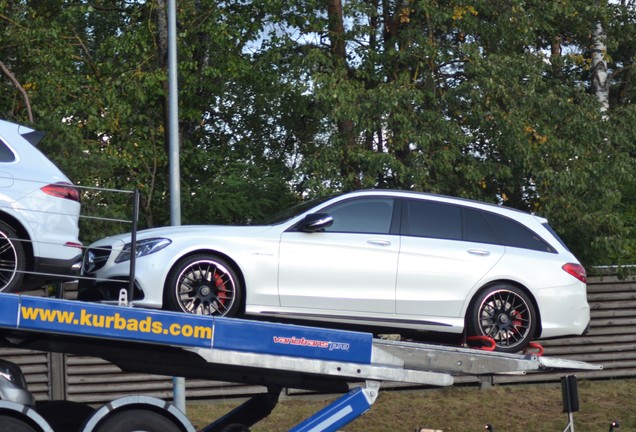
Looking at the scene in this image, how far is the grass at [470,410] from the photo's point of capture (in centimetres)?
1606

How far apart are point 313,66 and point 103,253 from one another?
28.7 ft

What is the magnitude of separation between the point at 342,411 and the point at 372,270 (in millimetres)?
1476

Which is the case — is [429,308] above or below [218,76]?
below

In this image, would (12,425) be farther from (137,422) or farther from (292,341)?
(292,341)

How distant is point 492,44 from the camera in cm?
1930

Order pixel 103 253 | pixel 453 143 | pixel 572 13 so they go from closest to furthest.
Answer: pixel 103 253, pixel 453 143, pixel 572 13

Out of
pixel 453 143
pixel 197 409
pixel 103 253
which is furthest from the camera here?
pixel 453 143

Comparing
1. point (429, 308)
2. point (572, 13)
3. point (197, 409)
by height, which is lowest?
point (197, 409)

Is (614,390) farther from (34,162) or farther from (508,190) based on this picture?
(34,162)

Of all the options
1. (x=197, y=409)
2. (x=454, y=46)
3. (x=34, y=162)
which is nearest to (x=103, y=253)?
(x=34, y=162)

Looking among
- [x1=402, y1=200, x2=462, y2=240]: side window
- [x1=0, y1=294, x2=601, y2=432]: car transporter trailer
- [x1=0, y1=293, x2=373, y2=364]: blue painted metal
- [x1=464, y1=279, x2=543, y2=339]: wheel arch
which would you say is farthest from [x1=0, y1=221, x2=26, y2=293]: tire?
[x1=464, y1=279, x2=543, y2=339]: wheel arch

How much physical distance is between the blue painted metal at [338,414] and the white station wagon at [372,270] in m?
1.00

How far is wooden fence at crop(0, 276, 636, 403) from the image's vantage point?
1595 cm

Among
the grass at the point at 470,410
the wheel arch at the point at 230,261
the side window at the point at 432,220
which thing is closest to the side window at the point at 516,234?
the side window at the point at 432,220
